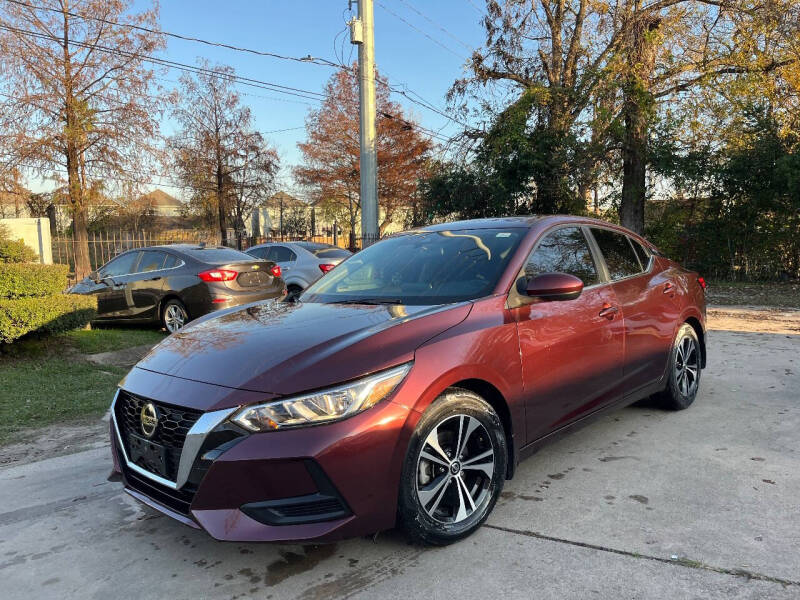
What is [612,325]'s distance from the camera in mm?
3939

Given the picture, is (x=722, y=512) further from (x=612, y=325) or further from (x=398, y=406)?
(x=398, y=406)

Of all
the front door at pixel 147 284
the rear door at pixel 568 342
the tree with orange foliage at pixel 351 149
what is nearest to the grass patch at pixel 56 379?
the front door at pixel 147 284

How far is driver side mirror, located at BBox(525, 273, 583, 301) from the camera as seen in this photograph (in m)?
3.25

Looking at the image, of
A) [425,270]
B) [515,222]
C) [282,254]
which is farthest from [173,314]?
[515,222]

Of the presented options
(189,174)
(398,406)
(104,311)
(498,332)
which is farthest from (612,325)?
(189,174)

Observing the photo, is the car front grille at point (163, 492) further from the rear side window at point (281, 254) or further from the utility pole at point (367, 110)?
the utility pole at point (367, 110)

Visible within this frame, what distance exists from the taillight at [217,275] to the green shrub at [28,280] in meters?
1.86

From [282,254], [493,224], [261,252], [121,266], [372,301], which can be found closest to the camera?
[372,301]

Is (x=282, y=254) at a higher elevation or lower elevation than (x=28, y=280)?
higher

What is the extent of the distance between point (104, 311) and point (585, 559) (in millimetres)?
8935

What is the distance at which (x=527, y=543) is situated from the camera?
2.86 meters

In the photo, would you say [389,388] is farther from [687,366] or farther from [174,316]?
[174,316]

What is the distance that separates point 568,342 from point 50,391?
17.0 feet

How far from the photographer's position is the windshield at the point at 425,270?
3.43m
